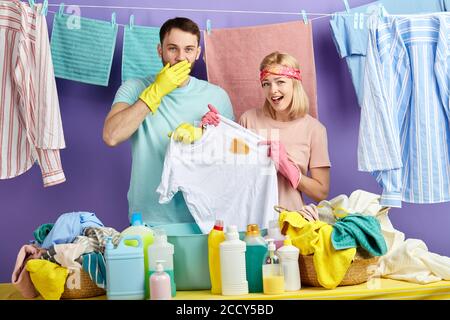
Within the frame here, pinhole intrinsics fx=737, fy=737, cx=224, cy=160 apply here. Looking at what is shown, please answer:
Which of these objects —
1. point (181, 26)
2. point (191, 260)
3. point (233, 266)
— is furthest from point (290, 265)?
point (181, 26)

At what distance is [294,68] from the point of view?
2838 mm

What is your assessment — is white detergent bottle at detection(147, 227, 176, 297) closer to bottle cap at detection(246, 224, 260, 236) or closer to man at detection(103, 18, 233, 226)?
bottle cap at detection(246, 224, 260, 236)

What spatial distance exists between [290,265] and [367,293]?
0.24 m

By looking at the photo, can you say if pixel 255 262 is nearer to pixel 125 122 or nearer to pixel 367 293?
pixel 367 293

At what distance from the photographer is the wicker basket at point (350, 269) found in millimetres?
2236

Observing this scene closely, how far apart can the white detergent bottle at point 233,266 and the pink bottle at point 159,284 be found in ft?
0.56

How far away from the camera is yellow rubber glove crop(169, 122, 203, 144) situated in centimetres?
265

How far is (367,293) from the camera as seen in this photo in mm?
2188

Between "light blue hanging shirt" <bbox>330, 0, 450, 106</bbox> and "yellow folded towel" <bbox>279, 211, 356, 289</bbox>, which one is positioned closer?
"yellow folded towel" <bbox>279, 211, 356, 289</bbox>

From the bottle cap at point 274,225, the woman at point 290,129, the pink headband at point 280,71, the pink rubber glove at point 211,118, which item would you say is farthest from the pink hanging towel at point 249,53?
the bottle cap at point 274,225

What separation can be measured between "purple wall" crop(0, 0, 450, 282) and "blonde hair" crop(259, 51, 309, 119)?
15.7 inches

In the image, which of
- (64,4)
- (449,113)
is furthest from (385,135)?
(64,4)

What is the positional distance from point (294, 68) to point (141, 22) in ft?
2.56

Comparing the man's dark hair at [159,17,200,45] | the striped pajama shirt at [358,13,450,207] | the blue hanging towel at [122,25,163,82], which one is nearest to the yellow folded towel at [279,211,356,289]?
the striped pajama shirt at [358,13,450,207]
